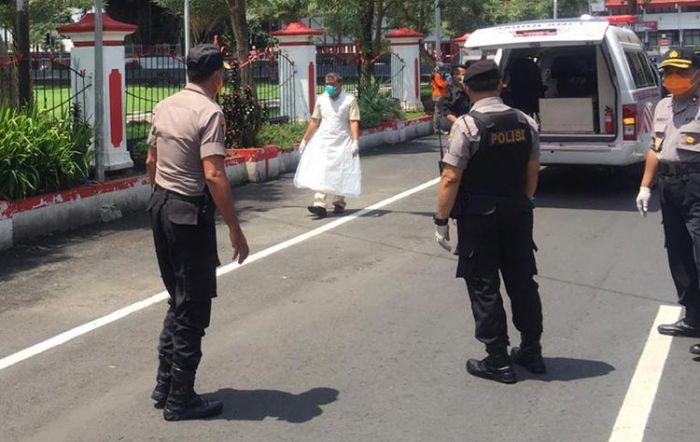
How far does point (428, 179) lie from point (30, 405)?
9.20 metres

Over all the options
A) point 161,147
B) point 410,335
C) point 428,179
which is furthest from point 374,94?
point 161,147

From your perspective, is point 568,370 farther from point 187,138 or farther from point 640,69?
point 640,69

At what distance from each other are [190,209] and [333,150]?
6.08m

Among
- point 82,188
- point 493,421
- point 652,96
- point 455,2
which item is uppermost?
point 455,2

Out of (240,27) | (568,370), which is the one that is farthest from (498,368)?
(240,27)

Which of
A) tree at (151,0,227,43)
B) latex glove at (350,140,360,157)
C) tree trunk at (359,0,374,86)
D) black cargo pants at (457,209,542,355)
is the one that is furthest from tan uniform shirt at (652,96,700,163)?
tree at (151,0,227,43)

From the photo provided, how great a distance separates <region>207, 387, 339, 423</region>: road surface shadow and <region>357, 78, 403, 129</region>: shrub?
42.4 ft

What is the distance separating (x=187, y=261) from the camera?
4961 mm

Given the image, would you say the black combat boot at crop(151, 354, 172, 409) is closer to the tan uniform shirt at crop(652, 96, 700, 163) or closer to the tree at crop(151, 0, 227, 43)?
the tan uniform shirt at crop(652, 96, 700, 163)

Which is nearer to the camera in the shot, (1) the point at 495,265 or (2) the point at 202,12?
(1) the point at 495,265

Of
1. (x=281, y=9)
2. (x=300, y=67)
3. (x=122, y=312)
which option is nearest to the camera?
(x=122, y=312)

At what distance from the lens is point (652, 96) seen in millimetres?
12406

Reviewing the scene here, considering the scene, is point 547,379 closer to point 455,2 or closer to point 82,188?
point 82,188

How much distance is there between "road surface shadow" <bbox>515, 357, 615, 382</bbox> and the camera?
562 cm
